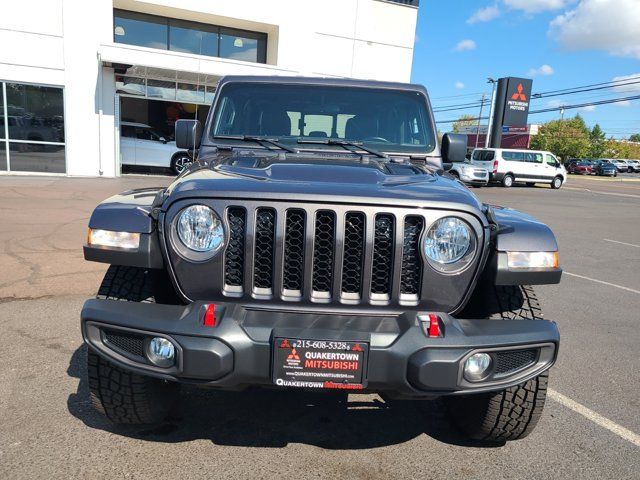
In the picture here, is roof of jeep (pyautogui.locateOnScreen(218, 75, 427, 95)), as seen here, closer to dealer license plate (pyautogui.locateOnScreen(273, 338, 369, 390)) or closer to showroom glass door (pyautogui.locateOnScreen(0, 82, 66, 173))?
dealer license plate (pyautogui.locateOnScreen(273, 338, 369, 390))

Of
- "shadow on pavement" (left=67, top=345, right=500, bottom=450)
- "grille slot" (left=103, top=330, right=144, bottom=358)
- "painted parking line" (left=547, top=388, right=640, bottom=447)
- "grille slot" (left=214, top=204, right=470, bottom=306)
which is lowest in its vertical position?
"shadow on pavement" (left=67, top=345, right=500, bottom=450)

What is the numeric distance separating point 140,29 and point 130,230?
17127 millimetres

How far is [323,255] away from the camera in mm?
2309

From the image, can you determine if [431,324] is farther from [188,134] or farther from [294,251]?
[188,134]

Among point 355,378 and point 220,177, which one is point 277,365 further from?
point 220,177

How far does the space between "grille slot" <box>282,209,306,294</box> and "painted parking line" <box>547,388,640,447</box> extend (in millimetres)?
2131

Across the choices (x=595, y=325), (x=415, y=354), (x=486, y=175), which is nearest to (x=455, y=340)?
(x=415, y=354)

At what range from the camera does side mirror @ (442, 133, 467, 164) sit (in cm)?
384

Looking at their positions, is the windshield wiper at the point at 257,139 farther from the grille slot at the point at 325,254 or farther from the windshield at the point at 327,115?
the grille slot at the point at 325,254

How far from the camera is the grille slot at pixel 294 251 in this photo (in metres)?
2.28

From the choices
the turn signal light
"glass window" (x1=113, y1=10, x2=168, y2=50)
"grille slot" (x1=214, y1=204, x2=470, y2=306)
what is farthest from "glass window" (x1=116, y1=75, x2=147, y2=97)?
the turn signal light

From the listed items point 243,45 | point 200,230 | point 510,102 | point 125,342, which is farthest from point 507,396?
point 510,102

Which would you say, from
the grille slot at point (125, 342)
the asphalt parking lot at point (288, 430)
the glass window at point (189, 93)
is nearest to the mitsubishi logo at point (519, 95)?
the glass window at point (189, 93)

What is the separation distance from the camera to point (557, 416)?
3201mm
